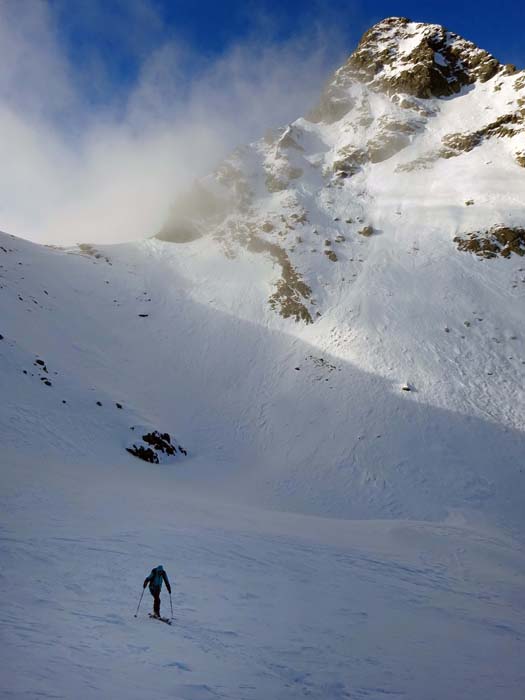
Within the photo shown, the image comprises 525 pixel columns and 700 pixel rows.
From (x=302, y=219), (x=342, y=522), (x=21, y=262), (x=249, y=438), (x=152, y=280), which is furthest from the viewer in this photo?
(x=302, y=219)

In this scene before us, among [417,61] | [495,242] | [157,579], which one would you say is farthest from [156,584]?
[417,61]

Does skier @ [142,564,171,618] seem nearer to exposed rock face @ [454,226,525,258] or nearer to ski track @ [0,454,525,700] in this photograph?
ski track @ [0,454,525,700]

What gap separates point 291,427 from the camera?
3444 cm

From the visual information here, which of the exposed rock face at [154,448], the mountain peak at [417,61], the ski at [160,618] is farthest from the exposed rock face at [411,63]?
the ski at [160,618]

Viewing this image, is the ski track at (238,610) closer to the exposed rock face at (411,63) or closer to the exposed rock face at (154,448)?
the exposed rock face at (154,448)

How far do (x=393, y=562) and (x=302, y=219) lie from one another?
5007 centimetres

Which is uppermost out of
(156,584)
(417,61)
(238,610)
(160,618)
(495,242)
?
(417,61)

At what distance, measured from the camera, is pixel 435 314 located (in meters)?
41.0

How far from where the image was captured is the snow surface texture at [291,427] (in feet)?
26.7

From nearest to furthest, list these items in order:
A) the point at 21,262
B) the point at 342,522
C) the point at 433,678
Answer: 1. the point at 433,678
2. the point at 342,522
3. the point at 21,262

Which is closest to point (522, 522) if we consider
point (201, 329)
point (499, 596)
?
point (499, 596)

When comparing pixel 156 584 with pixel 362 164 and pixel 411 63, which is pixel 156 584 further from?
pixel 411 63

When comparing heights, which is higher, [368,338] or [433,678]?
[368,338]

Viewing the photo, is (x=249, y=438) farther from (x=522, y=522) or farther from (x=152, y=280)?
(x=152, y=280)
